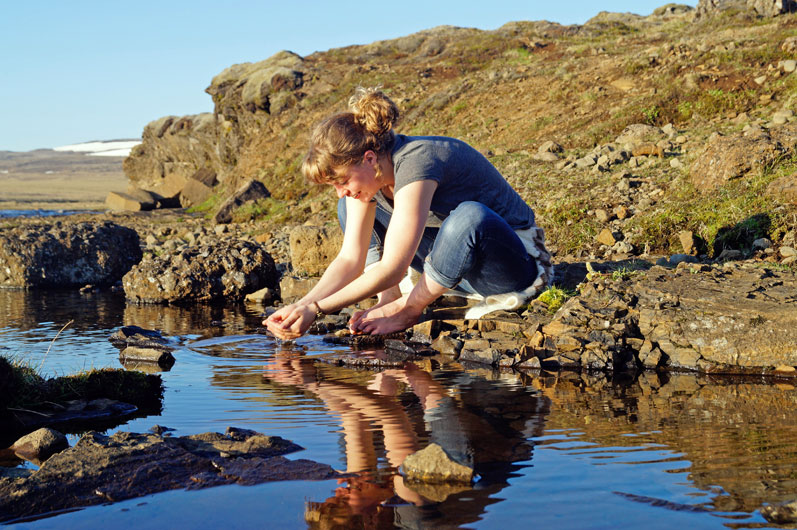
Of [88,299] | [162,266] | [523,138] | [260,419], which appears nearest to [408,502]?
[260,419]

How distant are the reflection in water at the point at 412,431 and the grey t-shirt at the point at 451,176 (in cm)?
116

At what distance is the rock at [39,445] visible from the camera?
10.0 ft

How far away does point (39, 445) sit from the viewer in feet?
10.1

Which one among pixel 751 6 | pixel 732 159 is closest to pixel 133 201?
pixel 751 6

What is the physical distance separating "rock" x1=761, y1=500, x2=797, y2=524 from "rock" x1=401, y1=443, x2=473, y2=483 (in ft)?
3.07

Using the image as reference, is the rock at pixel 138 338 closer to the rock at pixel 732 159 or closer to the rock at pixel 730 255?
the rock at pixel 730 255

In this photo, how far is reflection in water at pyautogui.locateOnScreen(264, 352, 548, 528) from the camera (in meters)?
2.40

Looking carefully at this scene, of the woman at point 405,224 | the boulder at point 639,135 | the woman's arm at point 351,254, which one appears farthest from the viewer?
the boulder at point 639,135

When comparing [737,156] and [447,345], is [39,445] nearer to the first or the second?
[447,345]

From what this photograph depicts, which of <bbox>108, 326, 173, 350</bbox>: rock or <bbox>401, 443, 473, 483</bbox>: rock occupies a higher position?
<bbox>401, 443, 473, 483</bbox>: rock

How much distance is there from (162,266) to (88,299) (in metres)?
1.15

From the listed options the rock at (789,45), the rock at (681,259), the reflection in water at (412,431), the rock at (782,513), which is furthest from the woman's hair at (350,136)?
the rock at (789,45)

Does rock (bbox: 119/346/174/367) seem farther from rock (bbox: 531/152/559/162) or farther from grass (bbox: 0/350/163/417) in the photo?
rock (bbox: 531/152/559/162)

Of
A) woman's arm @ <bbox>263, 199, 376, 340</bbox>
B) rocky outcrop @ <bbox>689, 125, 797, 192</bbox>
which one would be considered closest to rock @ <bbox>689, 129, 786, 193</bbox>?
rocky outcrop @ <bbox>689, 125, 797, 192</bbox>
